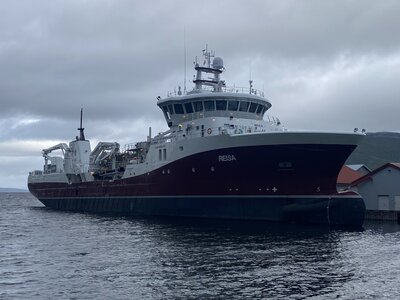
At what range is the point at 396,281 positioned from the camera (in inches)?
783

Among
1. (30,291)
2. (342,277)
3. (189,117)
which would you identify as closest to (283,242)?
(342,277)

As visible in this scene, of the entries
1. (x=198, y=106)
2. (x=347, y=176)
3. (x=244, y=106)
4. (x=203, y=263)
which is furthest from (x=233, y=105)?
(x=203, y=263)

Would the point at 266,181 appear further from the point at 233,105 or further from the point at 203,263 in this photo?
the point at 203,263

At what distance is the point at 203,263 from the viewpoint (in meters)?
23.4

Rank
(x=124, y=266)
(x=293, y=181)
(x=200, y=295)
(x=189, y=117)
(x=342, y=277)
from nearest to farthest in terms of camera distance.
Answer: (x=200, y=295)
(x=342, y=277)
(x=124, y=266)
(x=293, y=181)
(x=189, y=117)

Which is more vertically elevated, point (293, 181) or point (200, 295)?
point (293, 181)

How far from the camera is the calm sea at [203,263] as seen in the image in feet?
60.6

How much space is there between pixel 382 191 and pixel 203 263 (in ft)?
105

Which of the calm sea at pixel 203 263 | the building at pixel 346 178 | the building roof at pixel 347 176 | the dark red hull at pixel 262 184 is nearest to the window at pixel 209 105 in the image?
the dark red hull at pixel 262 184

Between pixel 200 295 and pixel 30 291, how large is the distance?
268 inches

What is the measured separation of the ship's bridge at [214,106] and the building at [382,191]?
13.2 metres

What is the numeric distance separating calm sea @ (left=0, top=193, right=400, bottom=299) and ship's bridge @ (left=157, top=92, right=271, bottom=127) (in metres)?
13.4

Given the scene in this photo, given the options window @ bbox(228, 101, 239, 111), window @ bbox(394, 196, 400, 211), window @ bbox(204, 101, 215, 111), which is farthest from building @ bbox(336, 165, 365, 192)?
window @ bbox(204, 101, 215, 111)

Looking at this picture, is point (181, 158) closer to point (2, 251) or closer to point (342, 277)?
point (2, 251)
